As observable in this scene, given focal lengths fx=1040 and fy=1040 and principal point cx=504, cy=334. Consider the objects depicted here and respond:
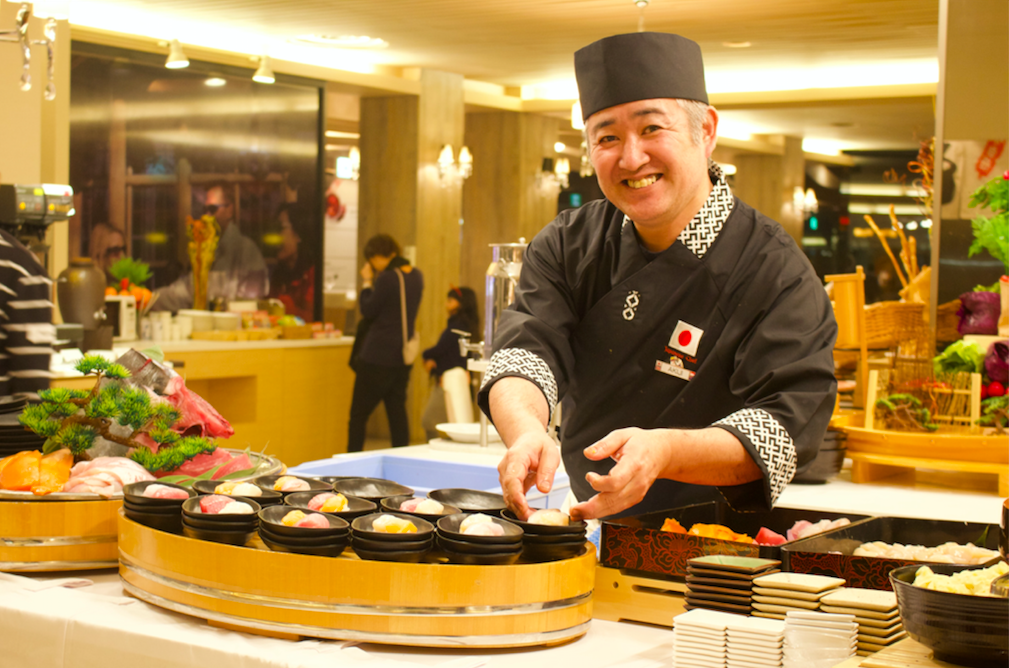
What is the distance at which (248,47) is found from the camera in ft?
28.4

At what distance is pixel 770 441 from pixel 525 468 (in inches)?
13.9

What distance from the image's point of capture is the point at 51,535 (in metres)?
1.63

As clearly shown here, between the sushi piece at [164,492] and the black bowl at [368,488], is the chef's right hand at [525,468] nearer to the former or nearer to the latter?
the black bowl at [368,488]

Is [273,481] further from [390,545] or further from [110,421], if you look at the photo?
[390,545]

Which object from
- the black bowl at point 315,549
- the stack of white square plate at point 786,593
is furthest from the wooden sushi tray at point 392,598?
the stack of white square plate at point 786,593

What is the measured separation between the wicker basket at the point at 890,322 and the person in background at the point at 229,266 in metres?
5.69

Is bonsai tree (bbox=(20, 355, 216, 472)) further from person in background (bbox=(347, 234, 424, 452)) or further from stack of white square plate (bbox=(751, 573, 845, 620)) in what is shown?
person in background (bbox=(347, 234, 424, 452))

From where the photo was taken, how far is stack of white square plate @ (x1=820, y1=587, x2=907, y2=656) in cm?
114

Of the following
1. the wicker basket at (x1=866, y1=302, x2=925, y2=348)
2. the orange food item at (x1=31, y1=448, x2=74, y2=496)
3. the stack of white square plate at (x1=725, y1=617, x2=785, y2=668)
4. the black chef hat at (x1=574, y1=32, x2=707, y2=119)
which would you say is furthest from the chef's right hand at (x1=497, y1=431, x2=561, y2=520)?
the wicker basket at (x1=866, y1=302, x2=925, y2=348)

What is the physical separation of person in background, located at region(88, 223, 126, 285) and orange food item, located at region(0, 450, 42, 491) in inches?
237

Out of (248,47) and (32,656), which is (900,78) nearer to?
(248,47)

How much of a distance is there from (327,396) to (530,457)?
22.6 feet

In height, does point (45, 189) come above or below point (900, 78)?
below

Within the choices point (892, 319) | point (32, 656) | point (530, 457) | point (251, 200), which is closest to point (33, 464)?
point (32, 656)
